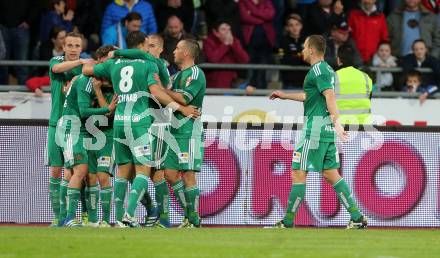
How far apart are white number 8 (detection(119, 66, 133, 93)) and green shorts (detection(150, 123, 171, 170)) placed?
0.60m

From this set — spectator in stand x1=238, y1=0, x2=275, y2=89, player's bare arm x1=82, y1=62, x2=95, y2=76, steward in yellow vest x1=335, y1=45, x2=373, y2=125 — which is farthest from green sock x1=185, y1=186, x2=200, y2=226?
spectator in stand x1=238, y1=0, x2=275, y2=89

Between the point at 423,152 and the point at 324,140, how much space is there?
8.79 feet

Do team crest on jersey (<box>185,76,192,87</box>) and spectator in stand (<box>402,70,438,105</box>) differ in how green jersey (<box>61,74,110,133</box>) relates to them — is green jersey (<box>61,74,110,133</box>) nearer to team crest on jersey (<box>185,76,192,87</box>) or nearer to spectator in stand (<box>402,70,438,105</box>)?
team crest on jersey (<box>185,76,192,87</box>)

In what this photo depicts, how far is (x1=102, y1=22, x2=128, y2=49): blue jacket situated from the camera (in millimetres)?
21109

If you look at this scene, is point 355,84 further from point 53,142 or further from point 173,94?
point 53,142

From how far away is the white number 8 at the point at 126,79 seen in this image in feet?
51.1

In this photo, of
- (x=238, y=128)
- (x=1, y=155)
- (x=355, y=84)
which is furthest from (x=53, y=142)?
(x=355, y=84)

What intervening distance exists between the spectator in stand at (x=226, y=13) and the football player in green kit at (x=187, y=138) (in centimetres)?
562

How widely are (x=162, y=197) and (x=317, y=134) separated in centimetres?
200

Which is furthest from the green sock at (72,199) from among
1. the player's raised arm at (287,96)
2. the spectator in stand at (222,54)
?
the spectator in stand at (222,54)

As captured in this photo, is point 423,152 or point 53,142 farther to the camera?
point 423,152

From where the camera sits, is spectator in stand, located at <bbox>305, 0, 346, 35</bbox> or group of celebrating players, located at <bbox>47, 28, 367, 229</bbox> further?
spectator in stand, located at <bbox>305, 0, 346, 35</bbox>

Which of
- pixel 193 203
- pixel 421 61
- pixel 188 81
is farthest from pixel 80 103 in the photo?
pixel 421 61

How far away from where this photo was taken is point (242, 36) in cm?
2225
